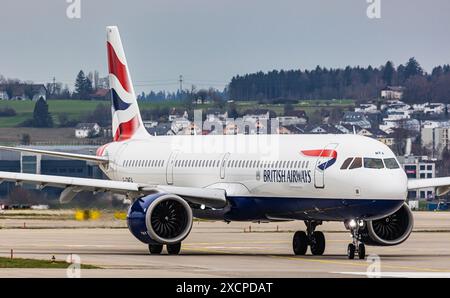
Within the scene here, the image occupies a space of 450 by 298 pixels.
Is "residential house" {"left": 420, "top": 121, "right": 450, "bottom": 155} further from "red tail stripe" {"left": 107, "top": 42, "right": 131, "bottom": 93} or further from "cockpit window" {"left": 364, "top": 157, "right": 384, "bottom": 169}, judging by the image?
"cockpit window" {"left": 364, "top": 157, "right": 384, "bottom": 169}

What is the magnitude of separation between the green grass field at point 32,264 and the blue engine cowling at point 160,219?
528 cm

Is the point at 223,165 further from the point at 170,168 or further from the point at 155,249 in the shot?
the point at 155,249

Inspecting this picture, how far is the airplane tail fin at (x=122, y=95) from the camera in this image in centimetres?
5659

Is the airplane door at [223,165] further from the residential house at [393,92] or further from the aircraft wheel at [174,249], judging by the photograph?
the residential house at [393,92]

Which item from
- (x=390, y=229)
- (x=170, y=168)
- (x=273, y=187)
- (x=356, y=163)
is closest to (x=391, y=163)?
(x=356, y=163)

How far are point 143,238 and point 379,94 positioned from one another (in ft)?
341

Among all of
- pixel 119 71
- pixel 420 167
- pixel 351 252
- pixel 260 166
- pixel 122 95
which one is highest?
pixel 119 71

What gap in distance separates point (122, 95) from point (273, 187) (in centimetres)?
1306

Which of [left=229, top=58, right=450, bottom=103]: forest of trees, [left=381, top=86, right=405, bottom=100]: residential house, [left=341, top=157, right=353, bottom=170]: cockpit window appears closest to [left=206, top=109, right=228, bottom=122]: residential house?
[left=229, top=58, right=450, bottom=103]: forest of trees

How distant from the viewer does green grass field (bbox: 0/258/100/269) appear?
121ft

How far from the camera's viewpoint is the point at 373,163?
137 ft

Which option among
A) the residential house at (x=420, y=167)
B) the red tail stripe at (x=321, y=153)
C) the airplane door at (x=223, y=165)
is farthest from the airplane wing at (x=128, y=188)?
the residential house at (x=420, y=167)

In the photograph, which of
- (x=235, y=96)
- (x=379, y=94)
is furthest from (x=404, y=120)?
(x=235, y=96)

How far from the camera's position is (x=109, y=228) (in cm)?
6869
